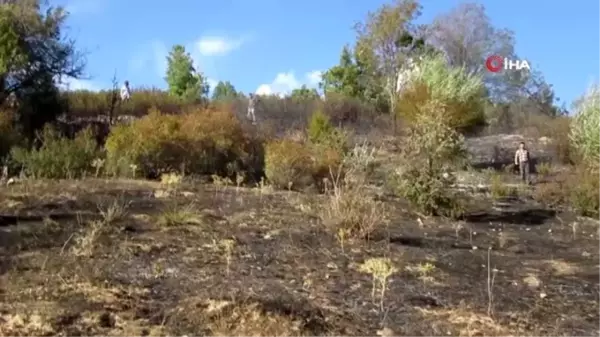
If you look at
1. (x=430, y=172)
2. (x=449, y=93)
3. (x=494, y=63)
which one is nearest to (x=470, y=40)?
(x=494, y=63)

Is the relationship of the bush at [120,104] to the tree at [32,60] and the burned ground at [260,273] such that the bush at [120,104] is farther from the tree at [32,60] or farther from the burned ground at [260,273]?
the burned ground at [260,273]

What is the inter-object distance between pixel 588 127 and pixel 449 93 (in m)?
7.21

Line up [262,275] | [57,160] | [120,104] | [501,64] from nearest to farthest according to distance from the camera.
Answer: [262,275], [57,160], [120,104], [501,64]

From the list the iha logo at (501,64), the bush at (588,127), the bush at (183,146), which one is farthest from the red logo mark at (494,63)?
the bush at (183,146)

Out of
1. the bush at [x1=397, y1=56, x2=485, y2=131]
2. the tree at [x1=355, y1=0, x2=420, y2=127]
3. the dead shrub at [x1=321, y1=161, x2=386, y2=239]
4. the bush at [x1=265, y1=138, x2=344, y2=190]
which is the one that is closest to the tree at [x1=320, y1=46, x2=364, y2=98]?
the tree at [x1=355, y1=0, x2=420, y2=127]

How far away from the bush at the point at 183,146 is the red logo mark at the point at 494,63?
35.2m

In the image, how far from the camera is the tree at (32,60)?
85.5 ft

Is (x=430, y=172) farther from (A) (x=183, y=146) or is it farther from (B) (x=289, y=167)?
(A) (x=183, y=146)

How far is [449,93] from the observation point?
31266mm

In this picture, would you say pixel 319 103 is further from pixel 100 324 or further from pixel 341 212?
pixel 100 324

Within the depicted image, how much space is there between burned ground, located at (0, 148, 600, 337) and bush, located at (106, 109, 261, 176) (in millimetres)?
5011

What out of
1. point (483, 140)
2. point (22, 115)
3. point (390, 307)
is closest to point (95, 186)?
point (390, 307)

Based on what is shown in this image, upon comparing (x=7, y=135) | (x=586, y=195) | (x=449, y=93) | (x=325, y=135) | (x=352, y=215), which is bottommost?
(x=352, y=215)

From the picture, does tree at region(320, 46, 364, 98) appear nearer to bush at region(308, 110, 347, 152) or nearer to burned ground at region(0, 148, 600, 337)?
bush at region(308, 110, 347, 152)
